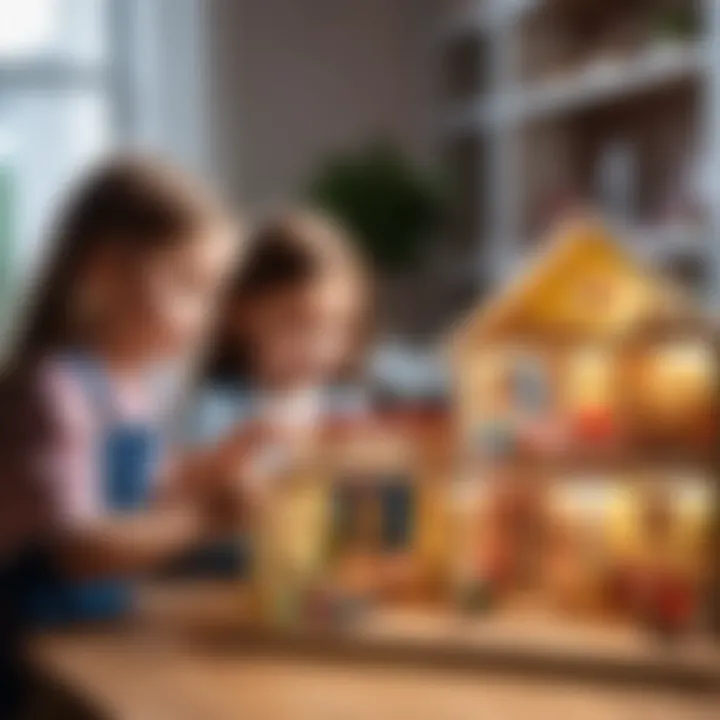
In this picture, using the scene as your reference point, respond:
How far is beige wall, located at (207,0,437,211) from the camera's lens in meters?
1.30

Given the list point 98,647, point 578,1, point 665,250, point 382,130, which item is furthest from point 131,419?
point 578,1

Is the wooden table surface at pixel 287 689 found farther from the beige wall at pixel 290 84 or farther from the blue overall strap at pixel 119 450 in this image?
the beige wall at pixel 290 84

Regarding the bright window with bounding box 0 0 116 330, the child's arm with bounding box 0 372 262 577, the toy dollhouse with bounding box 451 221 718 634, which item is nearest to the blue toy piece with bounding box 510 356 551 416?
the toy dollhouse with bounding box 451 221 718 634

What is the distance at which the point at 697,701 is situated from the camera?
2.70 ft

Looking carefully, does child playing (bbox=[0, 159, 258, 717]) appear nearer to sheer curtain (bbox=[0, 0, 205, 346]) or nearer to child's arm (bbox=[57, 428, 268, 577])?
child's arm (bbox=[57, 428, 268, 577])

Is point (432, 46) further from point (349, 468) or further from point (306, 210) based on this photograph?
point (349, 468)

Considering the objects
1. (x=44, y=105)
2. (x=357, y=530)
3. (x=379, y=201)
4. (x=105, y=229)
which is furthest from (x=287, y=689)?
(x=44, y=105)

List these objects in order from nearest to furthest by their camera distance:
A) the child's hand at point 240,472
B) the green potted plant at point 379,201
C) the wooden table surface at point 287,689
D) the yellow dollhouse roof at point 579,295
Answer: the wooden table surface at point 287,689
the yellow dollhouse roof at point 579,295
the child's hand at point 240,472
the green potted plant at point 379,201

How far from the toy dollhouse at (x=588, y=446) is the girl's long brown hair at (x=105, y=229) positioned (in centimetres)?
23

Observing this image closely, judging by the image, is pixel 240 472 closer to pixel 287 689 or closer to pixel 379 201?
pixel 287 689

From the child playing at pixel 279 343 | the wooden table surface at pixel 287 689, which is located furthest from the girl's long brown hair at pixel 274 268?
the wooden table surface at pixel 287 689

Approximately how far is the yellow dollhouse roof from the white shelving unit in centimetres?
40

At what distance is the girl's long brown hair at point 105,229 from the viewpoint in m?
1.05

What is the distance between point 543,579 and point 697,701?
0.54 ft
